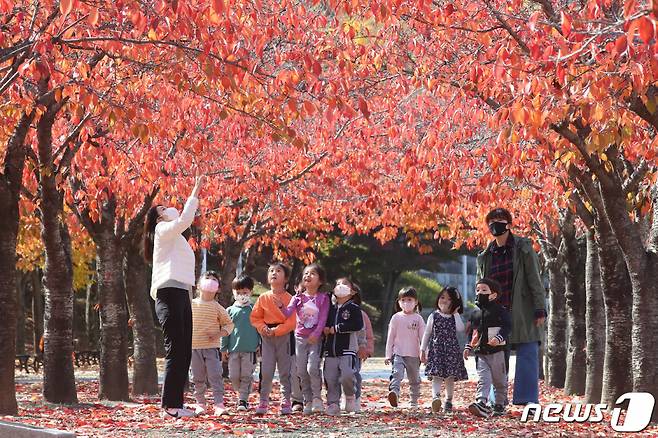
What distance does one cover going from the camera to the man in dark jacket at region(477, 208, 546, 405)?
1196 centimetres

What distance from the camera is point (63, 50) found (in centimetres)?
1079

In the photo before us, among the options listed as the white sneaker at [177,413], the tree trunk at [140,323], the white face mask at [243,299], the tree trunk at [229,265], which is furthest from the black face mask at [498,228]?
the tree trunk at [229,265]

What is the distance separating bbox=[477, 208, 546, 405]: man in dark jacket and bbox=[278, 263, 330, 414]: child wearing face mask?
224 centimetres

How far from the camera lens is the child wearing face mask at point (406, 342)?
1550 cm

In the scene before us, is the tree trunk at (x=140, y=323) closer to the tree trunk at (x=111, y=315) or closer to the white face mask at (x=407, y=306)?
the tree trunk at (x=111, y=315)

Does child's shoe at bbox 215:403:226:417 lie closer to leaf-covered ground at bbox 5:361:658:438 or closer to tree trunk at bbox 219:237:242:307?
leaf-covered ground at bbox 5:361:658:438

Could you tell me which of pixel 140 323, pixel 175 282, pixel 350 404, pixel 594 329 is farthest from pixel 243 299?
pixel 594 329

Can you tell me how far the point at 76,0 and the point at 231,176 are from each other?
1239 centimetres

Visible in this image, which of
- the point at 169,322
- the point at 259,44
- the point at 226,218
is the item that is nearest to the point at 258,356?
the point at 169,322

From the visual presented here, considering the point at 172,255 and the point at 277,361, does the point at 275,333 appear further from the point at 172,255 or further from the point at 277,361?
the point at 172,255

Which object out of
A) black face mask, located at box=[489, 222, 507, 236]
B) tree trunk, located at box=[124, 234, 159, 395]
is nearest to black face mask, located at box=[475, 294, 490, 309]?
black face mask, located at box=[489, 222, 507, 236]

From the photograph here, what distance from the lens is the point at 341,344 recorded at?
13.6 meters

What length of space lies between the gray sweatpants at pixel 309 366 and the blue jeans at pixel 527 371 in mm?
2592

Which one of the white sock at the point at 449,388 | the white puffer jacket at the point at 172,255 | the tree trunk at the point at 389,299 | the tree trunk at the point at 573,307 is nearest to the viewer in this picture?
the white puffer jacket at the point at 172,255
